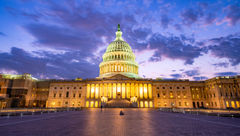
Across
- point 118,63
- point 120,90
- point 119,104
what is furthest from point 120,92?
point 118,63

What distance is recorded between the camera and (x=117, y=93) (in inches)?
2874

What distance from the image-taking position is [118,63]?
91750mm

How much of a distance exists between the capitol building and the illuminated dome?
231 cm

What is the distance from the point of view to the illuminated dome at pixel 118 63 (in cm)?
9075

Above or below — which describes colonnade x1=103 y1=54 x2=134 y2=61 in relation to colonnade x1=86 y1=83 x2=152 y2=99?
above

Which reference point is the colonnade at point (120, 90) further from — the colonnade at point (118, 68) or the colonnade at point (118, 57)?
the colonnade at point (118, 57)

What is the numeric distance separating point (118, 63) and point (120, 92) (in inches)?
981

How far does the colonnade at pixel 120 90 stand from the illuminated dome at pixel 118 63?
13.0 meters

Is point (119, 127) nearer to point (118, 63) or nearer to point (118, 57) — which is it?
point (118, 63)

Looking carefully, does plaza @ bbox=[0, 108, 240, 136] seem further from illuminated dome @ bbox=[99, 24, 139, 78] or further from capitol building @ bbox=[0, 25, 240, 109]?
illuminated dome @ bbox=[99, 24, 139, 78]

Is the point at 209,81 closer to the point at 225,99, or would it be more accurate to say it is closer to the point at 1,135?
the point at 225,99

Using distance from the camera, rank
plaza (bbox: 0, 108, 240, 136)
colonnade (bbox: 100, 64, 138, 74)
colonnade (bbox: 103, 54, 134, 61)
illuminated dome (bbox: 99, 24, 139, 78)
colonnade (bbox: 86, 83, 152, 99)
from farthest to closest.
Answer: colonnade (bbox: 103, 54, 134, 61)
colonnade (bbox: 100, 64, 138, 74)
illuminated dome (bbox: 99, 24, 139, 78)
colonnade (bbox: 86, 83, 152, 99)
plaza (bbox: 0, 108, 240, 136)

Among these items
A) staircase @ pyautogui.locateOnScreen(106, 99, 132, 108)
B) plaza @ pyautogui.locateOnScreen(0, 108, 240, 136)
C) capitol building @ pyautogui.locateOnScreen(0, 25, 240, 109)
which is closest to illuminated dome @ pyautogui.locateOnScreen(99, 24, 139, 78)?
capitol building @ pyautogui.locateOnScreen(0, 25, 240, 109)

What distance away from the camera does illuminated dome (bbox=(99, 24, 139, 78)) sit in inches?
3573
